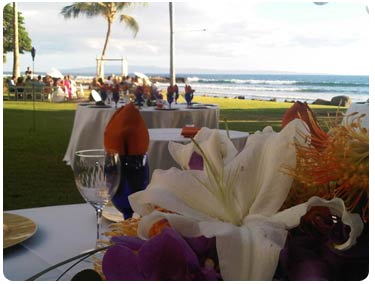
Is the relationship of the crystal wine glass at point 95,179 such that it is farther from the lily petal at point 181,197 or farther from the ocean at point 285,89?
the ocean at point 285,89

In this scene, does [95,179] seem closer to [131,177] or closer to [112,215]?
[131,177]

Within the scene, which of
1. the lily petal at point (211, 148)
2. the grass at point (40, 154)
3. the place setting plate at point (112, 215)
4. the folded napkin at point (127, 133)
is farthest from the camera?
the grass at point (40, 154)

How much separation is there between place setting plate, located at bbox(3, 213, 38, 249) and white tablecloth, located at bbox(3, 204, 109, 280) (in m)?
0.01

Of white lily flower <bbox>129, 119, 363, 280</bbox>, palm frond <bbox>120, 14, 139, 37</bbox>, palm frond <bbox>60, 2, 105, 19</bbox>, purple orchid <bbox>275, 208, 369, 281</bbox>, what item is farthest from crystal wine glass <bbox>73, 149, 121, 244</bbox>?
palm frond <bbox>120, 14, 139, 37</bbox>

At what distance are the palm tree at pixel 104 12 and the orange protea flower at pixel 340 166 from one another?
2789 cm

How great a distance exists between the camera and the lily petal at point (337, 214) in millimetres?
422

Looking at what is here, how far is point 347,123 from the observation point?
1.52ft

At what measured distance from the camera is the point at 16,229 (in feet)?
3.74

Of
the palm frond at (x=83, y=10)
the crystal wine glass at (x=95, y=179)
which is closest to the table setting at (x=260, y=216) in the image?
the crystal wine glass at (x=95, y=179)

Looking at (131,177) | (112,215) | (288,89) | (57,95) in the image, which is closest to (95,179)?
(131,177)

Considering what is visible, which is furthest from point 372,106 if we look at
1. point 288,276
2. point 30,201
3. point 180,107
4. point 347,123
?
point 180,107

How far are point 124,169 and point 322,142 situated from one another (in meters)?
0.57

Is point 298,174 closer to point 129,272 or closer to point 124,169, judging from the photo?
point 129,272

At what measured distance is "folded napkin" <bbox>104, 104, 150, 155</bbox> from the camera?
2.96 ft
